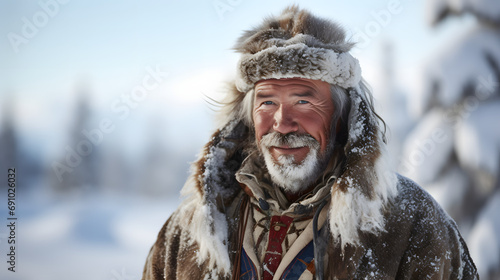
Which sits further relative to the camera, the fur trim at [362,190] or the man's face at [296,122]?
the man's face at [296,122]

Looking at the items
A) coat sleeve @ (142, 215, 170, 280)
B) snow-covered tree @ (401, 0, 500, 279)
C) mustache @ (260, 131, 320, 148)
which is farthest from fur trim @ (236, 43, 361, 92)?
snow-covered tree @ (401, 0, 500, 279)

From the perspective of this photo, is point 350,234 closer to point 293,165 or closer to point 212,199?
point 293,165

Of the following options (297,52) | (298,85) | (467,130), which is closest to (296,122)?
(298,85)

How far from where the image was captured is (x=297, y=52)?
1669 mm

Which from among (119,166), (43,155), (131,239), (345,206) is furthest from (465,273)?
(119,166)

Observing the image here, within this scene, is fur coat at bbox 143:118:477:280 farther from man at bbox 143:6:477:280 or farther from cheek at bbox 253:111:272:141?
cheek at bbox 253:111:272:141

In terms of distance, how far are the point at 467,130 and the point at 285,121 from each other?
4.25 m

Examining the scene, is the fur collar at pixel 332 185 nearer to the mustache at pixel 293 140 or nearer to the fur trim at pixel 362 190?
the fur trim at pixel 362 190

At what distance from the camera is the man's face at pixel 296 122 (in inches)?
67.1

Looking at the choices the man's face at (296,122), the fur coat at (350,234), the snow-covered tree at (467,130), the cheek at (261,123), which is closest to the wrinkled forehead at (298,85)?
the man's face at (296,122)

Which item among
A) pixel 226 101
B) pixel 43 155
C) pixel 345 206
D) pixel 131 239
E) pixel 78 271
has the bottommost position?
pixel 131 239

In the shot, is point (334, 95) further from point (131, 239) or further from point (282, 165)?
point (131, 239)

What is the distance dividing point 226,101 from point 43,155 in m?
8.56

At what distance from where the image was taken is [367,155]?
159cm
